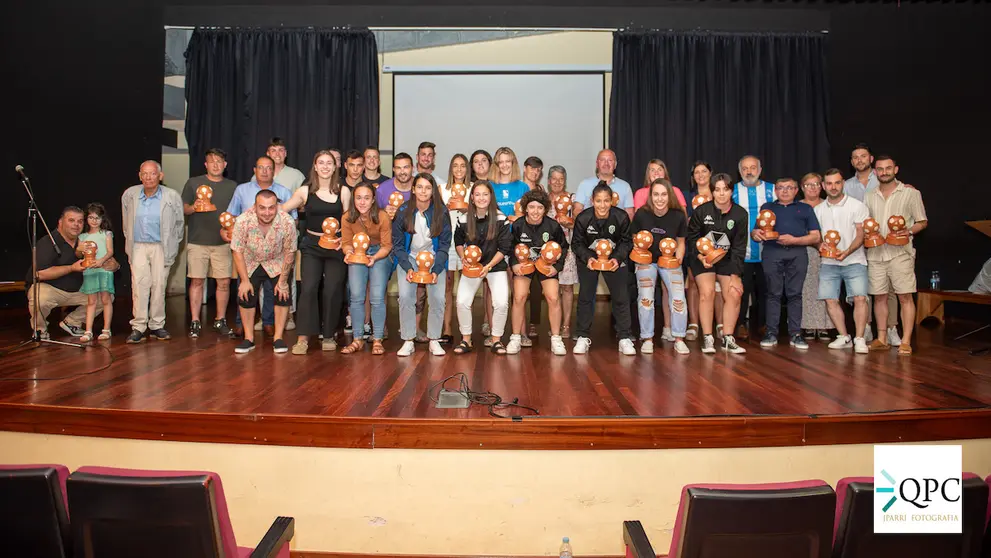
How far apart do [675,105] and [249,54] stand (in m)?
5.18

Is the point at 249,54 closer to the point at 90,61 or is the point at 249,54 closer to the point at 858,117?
the point at 90,61

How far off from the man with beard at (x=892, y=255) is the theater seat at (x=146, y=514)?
489 cm

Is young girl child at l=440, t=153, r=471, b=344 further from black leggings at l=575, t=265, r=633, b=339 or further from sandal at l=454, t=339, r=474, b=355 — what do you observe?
black leggings at l=575, t=265, r=633, b=339

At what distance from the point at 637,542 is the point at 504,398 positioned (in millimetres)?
1569

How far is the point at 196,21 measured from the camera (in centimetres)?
750

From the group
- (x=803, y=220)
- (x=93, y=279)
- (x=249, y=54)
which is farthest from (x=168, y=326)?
(x=803, y=220)

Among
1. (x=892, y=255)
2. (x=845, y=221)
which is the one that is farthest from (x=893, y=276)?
(x=845, y=221)

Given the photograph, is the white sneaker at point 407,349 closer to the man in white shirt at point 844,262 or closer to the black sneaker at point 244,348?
the black sneaker at point 244,348

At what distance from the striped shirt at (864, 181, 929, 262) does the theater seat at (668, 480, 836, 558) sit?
4034 mm

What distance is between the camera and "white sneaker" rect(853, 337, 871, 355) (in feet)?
15.4

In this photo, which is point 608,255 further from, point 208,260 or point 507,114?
point 507,114

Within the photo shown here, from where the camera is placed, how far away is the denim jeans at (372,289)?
452 centimetres

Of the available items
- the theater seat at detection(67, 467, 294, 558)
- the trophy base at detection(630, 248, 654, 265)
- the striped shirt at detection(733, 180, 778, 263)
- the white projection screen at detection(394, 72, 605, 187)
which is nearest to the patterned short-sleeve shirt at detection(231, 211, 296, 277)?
the trophy base at detection(630, 248, 654, 265)

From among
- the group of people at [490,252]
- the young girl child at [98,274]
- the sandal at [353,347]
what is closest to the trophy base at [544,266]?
the group of people at [490,252]
